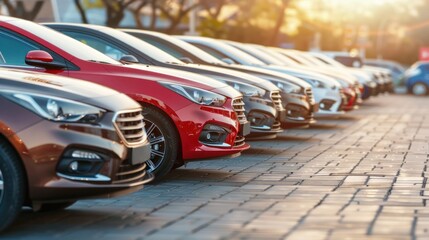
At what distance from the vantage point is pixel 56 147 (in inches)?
294

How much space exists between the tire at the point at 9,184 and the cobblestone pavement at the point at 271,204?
0.59 ft

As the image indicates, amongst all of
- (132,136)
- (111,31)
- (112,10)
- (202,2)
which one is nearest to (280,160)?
(111,31)

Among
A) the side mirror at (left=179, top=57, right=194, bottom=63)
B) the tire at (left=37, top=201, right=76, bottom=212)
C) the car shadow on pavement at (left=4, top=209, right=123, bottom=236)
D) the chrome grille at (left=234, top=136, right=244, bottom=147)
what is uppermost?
the side mirror at (left=179, top=57, right=194, bottom=63)

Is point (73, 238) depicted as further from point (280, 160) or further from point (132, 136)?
point (280, 160)

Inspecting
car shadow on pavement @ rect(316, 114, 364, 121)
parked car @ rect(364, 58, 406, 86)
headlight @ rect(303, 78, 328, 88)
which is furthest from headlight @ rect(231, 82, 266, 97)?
parked car @ rect(364, 58, 406, 86)

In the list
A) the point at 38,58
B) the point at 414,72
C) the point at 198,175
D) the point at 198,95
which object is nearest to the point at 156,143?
the point at 198,95

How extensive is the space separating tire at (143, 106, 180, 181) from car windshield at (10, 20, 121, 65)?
642 mm

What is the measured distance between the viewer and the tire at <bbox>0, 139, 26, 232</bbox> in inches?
291

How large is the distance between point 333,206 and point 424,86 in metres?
39.3

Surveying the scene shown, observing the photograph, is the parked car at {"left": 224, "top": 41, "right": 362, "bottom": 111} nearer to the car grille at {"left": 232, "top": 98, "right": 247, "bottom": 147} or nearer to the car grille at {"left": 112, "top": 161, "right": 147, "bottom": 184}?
the car grille at {"left": 232, "top": 98, "right": 247, "bottom": 147}

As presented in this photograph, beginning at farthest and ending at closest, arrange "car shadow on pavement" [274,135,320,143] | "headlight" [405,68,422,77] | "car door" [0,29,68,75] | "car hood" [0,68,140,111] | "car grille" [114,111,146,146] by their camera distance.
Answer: "headlight" [405,68,422,77], "car shadow on pavement" [274,135,320,143], "car door" [0,29,68,75], "car grille" [114,111,146,146], "car hood" [0,68,140,111]

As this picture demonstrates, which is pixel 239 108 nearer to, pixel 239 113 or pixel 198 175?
pixel 239 113

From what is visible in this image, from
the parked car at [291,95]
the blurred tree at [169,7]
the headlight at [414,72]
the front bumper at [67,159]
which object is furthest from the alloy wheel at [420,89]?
the front bumper at [67,159]

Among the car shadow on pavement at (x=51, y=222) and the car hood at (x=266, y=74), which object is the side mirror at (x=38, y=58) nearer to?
the car shadow on pavement at (x=51, y=222)
